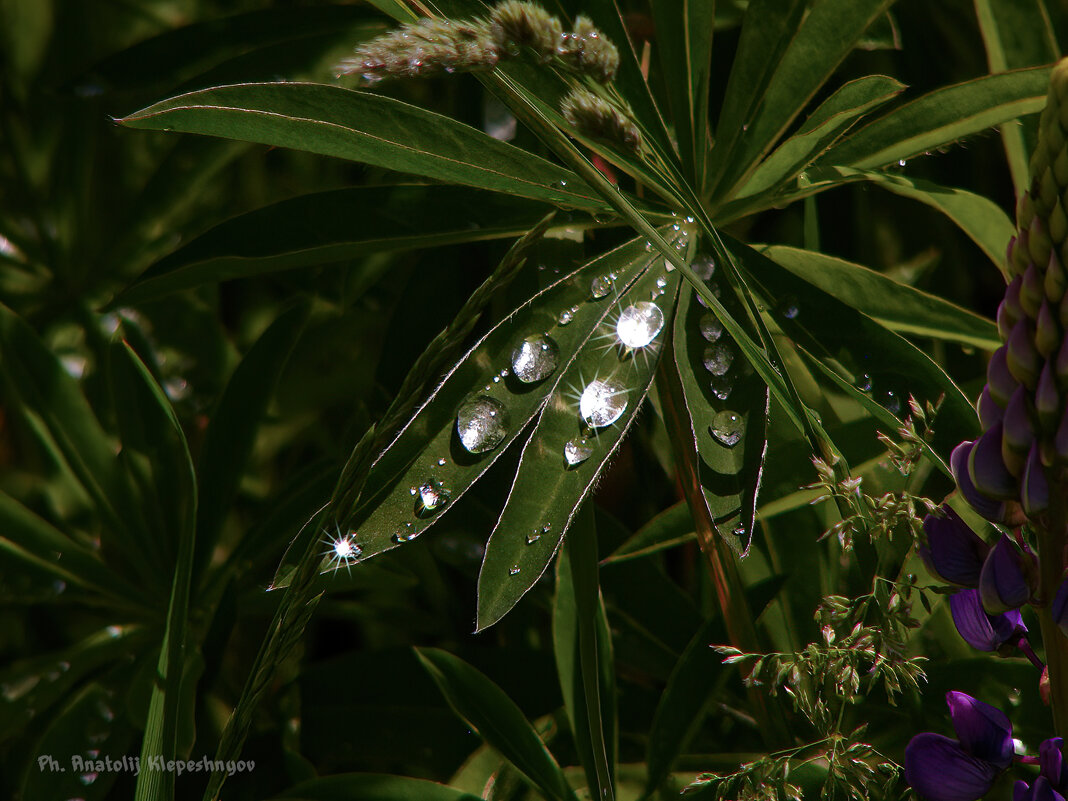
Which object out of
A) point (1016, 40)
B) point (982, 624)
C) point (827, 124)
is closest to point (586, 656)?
point (982, 624)

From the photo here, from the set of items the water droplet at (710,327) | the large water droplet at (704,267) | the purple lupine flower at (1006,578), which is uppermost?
the large water droplet at (704,267)

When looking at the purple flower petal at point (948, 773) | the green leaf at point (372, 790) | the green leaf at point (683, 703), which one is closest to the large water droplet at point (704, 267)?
the green leaf at point (683, 703)

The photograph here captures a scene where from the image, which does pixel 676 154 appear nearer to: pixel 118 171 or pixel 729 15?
pixel 729 15

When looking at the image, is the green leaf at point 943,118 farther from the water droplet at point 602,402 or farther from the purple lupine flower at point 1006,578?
the purple lupine flower at point 1006,578


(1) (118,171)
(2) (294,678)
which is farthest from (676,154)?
(1) (118,171)

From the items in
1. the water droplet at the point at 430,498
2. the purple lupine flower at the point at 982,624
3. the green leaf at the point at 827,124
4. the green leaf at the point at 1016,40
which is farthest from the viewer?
the green leaf at the point at 1016,40

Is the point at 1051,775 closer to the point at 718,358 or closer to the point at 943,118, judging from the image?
the point at 718,358

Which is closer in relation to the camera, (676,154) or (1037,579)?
(1037,579)

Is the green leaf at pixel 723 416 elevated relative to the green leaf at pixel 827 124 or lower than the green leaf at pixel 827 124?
lower
